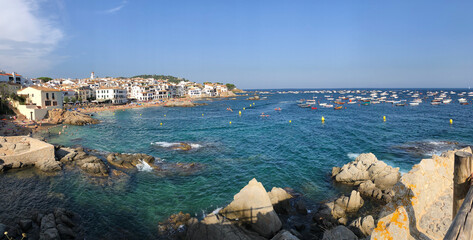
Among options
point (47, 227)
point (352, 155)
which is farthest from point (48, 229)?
point (352, 155)

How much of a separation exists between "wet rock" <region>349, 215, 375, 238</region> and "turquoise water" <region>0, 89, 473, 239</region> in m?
5.75

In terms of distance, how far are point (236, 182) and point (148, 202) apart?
7.83 metres

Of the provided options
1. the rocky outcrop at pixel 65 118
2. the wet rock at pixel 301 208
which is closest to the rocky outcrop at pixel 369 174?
the wet rock at pixel 301 208

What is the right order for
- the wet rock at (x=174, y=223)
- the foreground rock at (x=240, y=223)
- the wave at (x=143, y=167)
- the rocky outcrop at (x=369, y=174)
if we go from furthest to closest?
the wave at (x=143, y=167) < the rocky outcrop at (x=369, y=174) < the wet rock at (x=174, y=223) < the foreground rock at (x=240, y=223)

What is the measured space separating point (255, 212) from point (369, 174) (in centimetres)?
1345

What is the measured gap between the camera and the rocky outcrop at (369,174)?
20.5 metres

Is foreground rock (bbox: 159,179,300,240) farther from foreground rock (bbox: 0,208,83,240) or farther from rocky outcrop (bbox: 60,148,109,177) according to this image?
rocky outcrop (bbox: 60,148,109,177)

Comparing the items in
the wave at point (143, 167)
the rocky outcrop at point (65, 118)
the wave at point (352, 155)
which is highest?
the rocky outcrop at point (65, 118)

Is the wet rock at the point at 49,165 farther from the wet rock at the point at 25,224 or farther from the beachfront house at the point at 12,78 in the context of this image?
the beachfront house at the point at 12,78

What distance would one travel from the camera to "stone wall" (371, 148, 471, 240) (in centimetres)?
529

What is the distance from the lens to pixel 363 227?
1372cm

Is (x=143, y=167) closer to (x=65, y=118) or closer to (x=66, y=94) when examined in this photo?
(x=65, y=118)

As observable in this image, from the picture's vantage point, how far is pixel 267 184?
22.4 m

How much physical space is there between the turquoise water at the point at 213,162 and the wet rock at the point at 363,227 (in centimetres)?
575
